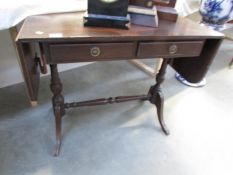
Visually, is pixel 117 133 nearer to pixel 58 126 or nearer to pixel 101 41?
pixel 58 126

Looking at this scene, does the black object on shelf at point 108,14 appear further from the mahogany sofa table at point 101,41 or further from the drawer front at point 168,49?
the drawer front at point 168,49

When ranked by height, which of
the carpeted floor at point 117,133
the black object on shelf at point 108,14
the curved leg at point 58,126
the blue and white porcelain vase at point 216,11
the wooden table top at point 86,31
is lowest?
the carpeted floor at point 117,133

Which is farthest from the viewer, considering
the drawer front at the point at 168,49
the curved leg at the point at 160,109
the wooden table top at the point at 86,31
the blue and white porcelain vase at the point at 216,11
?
the blue and white porcelain vase at the point at 216,11

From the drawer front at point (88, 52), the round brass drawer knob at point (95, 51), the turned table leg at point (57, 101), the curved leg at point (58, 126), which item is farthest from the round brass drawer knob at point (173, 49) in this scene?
the curved leg at point (58, 126)

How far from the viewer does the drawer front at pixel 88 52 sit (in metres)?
0.86

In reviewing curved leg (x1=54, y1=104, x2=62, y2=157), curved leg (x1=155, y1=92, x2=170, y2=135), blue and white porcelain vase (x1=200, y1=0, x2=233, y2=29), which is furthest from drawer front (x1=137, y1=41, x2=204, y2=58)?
blue and white porcelain vase (x1=200, y1=0, x2=233, y2=29)

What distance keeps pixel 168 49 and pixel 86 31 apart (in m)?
0.42

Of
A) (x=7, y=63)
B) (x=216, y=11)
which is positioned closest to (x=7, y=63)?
(x=7, y=63)

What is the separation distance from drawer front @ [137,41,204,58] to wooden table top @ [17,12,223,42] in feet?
0.13

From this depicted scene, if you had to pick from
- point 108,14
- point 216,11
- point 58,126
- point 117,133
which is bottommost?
point 117,133

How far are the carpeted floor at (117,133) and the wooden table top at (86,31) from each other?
0.76 metres

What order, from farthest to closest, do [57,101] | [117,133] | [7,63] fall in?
[7,63]
[117,133]
[57,101]

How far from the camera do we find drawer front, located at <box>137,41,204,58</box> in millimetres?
975

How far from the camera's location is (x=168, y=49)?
1.02 meters
